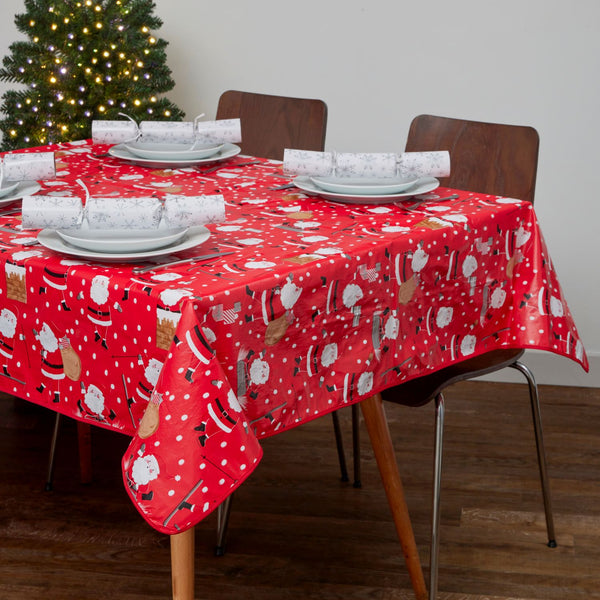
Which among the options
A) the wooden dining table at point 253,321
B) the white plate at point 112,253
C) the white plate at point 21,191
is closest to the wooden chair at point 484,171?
the wooden dining table at point 253,321

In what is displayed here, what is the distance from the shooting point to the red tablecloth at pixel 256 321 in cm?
118

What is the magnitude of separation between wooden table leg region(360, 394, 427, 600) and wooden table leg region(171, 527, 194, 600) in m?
0.45

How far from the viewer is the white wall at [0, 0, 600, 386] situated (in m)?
2.86

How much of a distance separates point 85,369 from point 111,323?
105 millimetres

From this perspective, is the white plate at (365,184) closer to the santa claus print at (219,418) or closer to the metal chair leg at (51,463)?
the santa claus print at (219,418)

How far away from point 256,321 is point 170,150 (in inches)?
37.2

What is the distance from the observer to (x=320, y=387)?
4.61ft

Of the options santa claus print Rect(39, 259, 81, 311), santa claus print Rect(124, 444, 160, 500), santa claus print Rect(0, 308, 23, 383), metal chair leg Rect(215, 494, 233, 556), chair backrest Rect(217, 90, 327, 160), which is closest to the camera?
santa claus print Rect(124, 444, 160, 500)

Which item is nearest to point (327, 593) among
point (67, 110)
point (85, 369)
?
point (85, 369)

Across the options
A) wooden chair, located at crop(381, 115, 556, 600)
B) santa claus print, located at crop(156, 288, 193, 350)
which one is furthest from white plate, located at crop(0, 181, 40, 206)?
wooden chair, located at crop(381, 115, 556, 600)

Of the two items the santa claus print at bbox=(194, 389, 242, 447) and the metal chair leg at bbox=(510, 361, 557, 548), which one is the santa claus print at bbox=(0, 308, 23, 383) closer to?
the santa claus print at bbox=(194, 389, 242, 447)

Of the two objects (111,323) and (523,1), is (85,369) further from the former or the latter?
(523,1)

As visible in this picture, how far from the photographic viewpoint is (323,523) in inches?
84.4

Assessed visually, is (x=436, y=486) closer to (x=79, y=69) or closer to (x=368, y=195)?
(x=368, y=195)
